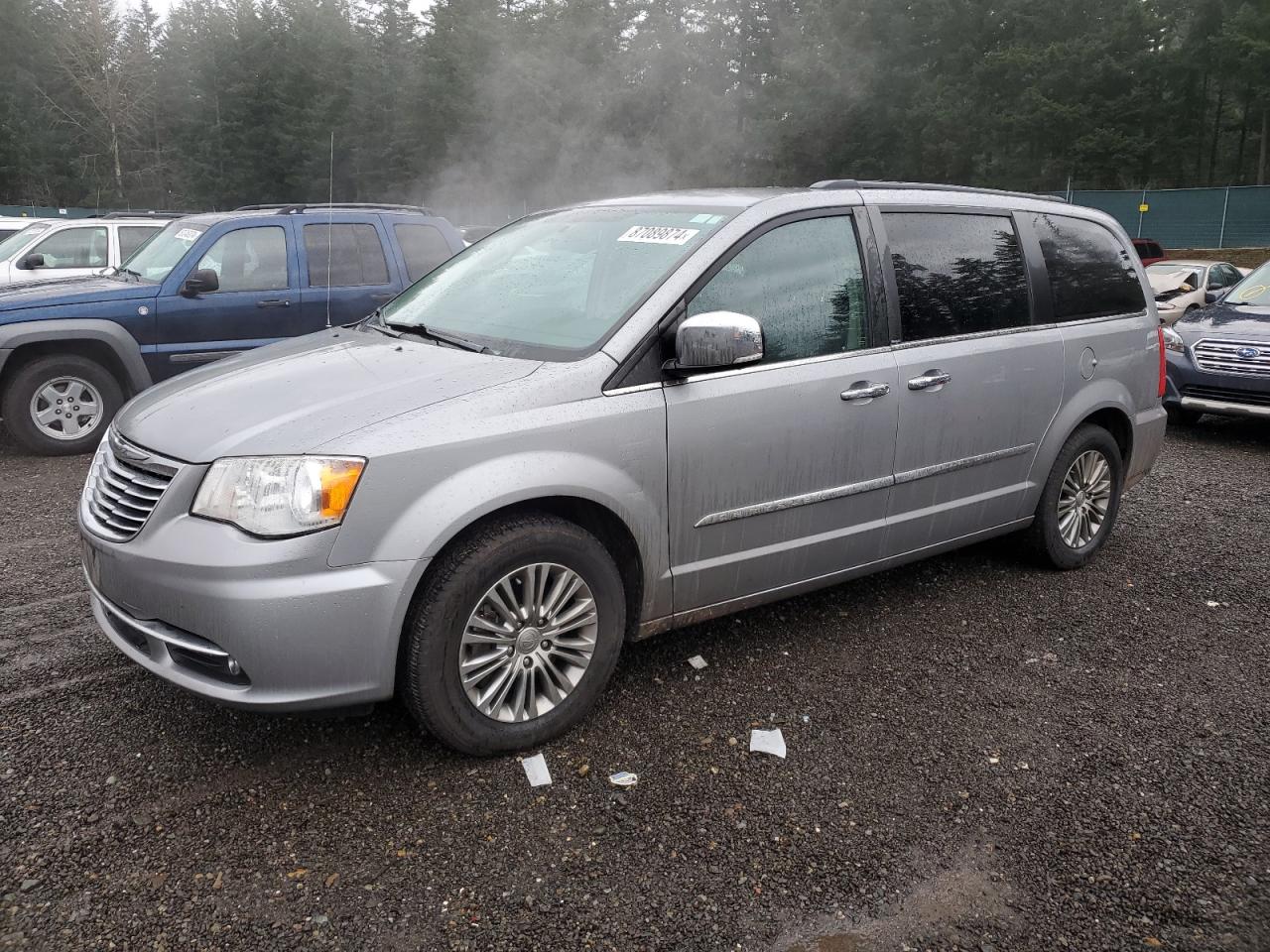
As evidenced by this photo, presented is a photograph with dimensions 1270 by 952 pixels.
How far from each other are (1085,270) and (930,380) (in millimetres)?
1442

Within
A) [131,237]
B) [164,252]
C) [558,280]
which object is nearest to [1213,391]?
[558,280]

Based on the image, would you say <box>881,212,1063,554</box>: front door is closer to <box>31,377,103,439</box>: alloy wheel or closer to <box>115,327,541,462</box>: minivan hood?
<box>115,327,541,462</box>: minivan hood

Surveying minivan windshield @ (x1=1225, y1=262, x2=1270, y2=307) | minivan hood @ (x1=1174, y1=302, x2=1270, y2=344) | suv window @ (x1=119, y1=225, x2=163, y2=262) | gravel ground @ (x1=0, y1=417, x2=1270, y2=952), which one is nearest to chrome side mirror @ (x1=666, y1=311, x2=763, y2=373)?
gravel ground @ (x1=0, y1=417, x2=1270, y2=952)

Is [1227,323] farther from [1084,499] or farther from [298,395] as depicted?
[298,395]

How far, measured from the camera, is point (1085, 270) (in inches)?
185

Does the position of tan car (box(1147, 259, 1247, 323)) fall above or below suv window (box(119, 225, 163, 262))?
below

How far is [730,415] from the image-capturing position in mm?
3328

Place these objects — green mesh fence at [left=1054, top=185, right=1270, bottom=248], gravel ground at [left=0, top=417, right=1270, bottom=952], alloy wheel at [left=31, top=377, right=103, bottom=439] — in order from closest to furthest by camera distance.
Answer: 1. gravel ground at [left=0, top=417, right=1270, bottom=952]
2. alloy wheel at [left=31, top=377, right=103, bottom=439]
3. green mesh fence at [left=1054, top=185, right=1270, bottom=248]

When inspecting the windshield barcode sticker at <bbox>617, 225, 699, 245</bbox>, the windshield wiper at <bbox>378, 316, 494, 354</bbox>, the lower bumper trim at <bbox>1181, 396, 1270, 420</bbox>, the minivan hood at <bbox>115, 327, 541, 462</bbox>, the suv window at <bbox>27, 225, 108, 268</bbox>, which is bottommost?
the lower bumper trim at <bbox>1181, 396, 1270, 420</bbox>

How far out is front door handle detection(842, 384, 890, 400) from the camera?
143 inches

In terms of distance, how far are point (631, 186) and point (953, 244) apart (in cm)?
2706

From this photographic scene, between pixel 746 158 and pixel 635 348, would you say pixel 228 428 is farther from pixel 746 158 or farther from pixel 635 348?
pixel 746 158

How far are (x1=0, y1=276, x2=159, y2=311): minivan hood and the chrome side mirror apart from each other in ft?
18.5

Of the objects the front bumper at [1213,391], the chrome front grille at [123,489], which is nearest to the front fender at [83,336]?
the chrome front grille at [123,489]
